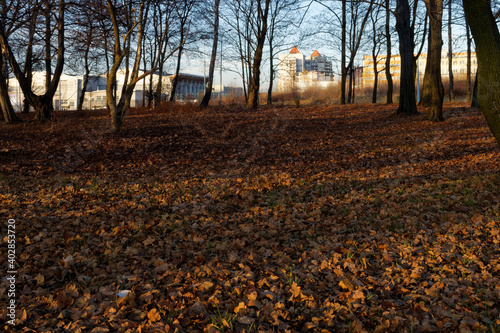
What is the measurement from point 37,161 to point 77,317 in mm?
6916

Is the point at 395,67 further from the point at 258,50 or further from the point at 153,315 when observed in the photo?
the point at 153,315

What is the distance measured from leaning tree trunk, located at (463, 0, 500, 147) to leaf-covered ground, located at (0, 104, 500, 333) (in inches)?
57.2

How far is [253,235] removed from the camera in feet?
16.8

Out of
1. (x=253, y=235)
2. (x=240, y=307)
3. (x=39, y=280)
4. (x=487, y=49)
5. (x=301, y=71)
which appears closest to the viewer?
(x=240, y=307)

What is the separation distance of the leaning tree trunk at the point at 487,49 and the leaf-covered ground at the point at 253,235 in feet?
4.77

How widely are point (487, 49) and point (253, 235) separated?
4376 mm

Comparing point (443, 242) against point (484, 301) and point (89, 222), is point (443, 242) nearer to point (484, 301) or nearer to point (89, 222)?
point (484, 301)

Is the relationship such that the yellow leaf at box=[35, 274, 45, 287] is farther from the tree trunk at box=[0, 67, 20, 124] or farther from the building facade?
the building facade

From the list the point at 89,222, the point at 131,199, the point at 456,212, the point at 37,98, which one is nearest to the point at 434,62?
the point at 456,212

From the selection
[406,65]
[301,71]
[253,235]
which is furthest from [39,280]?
[301,71]

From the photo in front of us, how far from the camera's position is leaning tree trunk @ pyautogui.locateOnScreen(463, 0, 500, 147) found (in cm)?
566

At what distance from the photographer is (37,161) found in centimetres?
899

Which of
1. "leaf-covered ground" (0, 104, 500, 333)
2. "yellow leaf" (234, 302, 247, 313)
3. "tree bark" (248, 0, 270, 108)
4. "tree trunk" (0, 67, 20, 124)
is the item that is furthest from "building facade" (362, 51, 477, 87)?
"yellow leaf" (234, 302, 247, 313)

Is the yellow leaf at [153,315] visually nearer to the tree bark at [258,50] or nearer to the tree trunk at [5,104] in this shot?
the tree trunk at [5,104]
